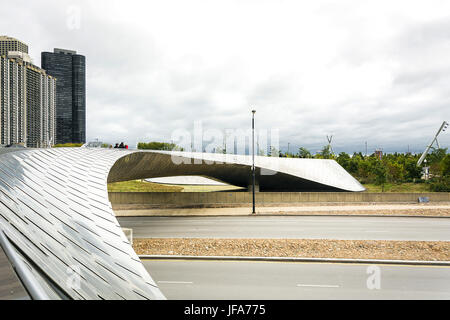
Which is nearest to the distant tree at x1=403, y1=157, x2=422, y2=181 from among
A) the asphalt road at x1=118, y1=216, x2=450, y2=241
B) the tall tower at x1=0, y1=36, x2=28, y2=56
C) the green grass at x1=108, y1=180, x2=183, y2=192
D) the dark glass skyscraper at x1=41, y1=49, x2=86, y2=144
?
the asphalt road at x1=118, y1=216, x2=450, y2=241

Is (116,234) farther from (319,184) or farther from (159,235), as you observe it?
(319,184)

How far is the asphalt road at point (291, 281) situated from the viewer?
21.8 feet

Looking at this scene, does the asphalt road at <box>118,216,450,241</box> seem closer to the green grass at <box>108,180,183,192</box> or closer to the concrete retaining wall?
the concrete retaining wall

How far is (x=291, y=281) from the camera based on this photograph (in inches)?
290

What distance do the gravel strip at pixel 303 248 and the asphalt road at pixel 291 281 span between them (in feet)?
2.67

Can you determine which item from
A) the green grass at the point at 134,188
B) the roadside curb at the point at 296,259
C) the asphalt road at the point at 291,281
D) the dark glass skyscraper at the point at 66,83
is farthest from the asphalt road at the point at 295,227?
the dark glass skyscraper at the point at 66,83

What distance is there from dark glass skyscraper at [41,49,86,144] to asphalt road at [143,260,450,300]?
303 ft

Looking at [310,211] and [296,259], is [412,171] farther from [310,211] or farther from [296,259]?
[296,259]

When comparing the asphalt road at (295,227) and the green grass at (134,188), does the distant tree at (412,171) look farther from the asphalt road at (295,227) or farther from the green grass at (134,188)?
the green grass at (134,188)

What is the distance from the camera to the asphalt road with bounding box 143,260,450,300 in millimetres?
6648

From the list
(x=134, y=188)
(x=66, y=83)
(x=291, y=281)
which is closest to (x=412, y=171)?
(x=291, y=281)

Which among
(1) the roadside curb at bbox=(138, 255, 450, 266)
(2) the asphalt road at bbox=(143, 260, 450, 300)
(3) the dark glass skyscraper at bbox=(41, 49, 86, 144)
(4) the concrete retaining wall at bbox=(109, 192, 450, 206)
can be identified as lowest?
(2) the asphalt road at bbox=(143, 260, 450, 300)
